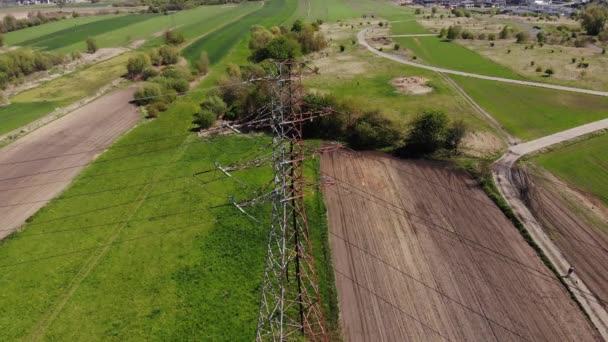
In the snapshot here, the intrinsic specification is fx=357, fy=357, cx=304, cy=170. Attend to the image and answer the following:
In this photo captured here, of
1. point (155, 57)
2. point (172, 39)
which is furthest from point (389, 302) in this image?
point (172, 39)

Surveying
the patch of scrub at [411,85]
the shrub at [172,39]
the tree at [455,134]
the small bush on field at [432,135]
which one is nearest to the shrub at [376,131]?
the small bush on field at [432,135]

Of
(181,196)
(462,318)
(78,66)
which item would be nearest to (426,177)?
(462,318)

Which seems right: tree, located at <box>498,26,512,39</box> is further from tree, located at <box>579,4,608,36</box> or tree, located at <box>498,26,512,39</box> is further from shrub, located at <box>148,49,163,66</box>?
shrub, located at <box>148,49,163,66</box>

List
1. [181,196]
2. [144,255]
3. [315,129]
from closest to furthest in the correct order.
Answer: [144,255]
[181,196]
[315,129]

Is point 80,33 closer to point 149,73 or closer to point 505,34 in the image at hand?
point 149,73

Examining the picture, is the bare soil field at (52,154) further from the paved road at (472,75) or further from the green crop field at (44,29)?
the green crop field at (44,29)

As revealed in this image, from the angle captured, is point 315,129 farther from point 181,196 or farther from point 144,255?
point 144,255

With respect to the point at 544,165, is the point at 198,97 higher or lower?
higher
